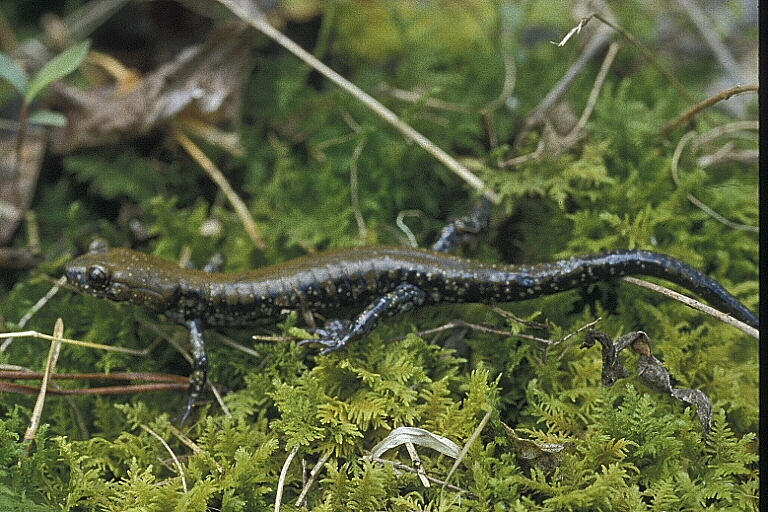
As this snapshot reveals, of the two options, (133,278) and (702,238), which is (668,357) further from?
(133,278)

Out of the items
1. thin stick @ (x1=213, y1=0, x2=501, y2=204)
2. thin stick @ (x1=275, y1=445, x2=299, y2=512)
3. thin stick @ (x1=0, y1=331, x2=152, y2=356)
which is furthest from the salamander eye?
thin stick @ (x1=213, y1=0, x2=501, y2=204)

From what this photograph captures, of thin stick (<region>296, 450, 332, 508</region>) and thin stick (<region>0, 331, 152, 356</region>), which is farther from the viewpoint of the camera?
thin stick (<region>0, 331, 152, 356</region>)

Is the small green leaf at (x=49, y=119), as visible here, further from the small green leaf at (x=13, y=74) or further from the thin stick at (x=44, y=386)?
the thin stick at (x=44, y=386)

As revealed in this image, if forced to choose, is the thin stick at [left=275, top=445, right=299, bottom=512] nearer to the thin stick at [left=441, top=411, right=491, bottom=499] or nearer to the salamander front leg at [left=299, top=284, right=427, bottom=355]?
the salamander front leg at [left=299, top=284, right=427, bottom=355]

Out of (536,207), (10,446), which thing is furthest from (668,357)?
(10,446)

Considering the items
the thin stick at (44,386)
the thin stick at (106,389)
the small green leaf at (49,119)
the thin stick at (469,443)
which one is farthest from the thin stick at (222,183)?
the thin stick at (469,443)

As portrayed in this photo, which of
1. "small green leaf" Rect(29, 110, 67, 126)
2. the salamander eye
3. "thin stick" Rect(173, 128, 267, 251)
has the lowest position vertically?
the salamander eye

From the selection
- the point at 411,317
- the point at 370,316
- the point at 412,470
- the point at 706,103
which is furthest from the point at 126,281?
the point at 706,103

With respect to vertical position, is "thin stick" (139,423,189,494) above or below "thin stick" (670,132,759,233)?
below
